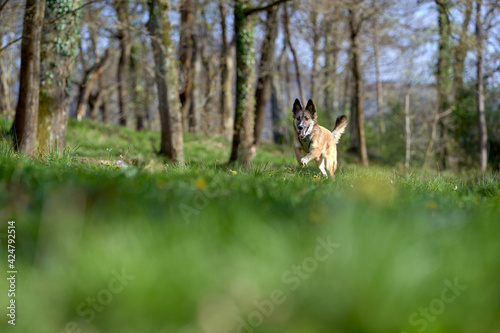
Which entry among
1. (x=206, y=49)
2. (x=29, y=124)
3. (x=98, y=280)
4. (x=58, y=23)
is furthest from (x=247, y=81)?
(x=206, y=49)

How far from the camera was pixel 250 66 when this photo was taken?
12680 millimetres

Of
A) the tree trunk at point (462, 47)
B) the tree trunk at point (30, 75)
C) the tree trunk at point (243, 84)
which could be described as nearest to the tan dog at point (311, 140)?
the tree trunk at point (243, 84)

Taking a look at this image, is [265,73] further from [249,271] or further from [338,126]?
[249,271]

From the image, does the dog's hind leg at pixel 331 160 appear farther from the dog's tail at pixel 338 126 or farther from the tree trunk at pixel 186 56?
the tree trunk at pixel 186 56

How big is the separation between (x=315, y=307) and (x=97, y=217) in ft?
4.39

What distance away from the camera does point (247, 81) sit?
12719 millimetres

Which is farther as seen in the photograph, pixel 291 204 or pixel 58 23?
pixel 58 23

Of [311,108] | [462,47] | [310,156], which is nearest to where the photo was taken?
[310,156]

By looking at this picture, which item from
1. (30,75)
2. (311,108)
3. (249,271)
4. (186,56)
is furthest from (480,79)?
(249,271)

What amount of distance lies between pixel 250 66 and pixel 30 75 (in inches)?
244

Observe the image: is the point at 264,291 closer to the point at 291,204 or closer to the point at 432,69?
the point at 291,204

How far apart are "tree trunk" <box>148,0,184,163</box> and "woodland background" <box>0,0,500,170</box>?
3 cm

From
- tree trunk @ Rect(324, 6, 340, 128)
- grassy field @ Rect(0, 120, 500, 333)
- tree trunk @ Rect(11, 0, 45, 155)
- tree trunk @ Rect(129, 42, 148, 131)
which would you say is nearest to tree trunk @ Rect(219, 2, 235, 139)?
tree trunk @ Rect(324, 6, 340, 128)

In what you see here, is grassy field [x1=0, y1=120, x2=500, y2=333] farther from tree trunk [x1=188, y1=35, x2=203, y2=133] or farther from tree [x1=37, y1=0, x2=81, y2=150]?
tree trunk [x1=188, y1=35, x2=203, y2=133]
